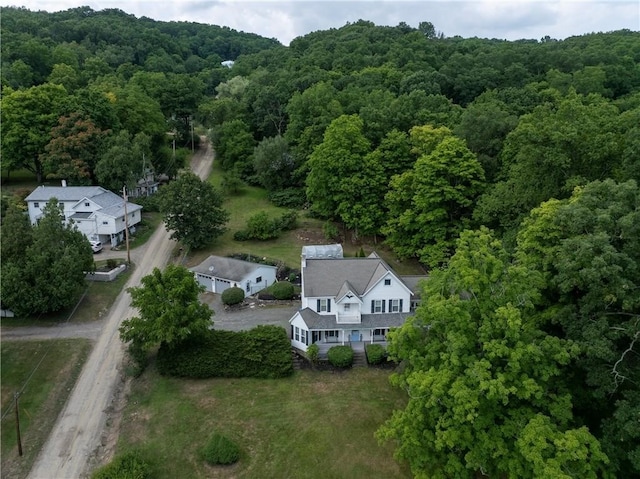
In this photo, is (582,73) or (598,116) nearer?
(598,116)

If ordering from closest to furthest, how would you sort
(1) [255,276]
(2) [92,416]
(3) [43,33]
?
(2) [92,416] < (1) [255,276] < (3) [43,33]

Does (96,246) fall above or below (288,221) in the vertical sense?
below

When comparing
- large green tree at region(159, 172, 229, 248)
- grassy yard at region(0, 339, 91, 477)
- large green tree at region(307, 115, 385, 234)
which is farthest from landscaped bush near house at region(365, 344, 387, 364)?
large green tree at region(159, 172, 229, 248)

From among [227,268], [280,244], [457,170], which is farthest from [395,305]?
[280,244]

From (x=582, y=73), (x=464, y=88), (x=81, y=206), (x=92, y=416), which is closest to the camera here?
(x=92, y=416)

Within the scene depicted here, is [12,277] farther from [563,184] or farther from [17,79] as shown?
[17,79]

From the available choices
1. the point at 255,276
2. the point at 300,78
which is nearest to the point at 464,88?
the point at 300,78

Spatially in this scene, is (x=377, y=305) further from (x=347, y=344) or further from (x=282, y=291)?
(x=282, y=291)
